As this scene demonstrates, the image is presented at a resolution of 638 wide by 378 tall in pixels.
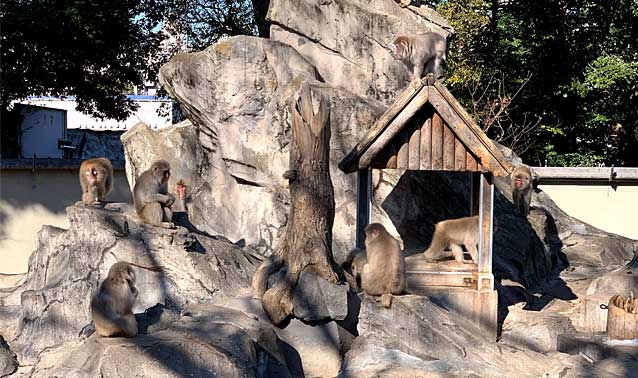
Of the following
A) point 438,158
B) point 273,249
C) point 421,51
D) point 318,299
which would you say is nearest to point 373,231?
point 318,299

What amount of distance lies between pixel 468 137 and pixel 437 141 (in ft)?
1.30

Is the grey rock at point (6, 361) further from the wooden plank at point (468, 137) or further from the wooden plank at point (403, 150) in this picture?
the wooden plank at point (468, 137)

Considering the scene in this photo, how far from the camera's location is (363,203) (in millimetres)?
10562

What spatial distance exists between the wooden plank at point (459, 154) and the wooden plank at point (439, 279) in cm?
139

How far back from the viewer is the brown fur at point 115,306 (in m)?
7.17

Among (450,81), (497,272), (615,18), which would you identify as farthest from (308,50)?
(615,18)

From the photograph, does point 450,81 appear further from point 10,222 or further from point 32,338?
point 32,338

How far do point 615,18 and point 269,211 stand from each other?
43.7ft

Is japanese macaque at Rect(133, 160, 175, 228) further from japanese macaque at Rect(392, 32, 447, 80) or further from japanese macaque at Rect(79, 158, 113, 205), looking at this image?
japanese macaque at Rect(392, 32, 447, 80)

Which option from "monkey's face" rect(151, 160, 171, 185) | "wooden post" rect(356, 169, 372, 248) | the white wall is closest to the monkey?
"wooden post" rect(356, 169, 372, 248)

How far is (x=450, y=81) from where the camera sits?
22906 millimetres

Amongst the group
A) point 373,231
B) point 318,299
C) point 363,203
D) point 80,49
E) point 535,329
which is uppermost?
point 80,49

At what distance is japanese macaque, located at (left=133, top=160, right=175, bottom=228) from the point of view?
34.1 feet

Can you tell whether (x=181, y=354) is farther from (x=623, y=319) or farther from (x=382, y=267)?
(x=623, y=319)
